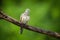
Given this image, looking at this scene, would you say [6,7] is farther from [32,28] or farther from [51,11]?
[32,28]

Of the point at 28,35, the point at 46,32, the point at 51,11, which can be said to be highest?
the point at 51,11

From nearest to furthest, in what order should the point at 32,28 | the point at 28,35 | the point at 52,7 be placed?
the point at 32,28 < the point at 28,35 < the point at 52,7

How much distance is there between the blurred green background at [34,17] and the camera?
862 cm

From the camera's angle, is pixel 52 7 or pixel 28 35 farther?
pixel 52 7

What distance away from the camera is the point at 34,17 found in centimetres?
872

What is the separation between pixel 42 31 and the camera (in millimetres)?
4801

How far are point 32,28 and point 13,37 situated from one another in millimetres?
4226

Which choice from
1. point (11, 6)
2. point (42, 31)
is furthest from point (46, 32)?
point (11, 6)

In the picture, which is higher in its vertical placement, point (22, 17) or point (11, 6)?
point (11, 6)

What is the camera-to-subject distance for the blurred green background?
8.62 metres

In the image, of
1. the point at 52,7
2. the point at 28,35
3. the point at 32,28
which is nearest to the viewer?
the point at 32,28

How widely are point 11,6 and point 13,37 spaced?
0.63 metres

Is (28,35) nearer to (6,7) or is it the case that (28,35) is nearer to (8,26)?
(8,26)

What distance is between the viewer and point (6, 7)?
9430mm
